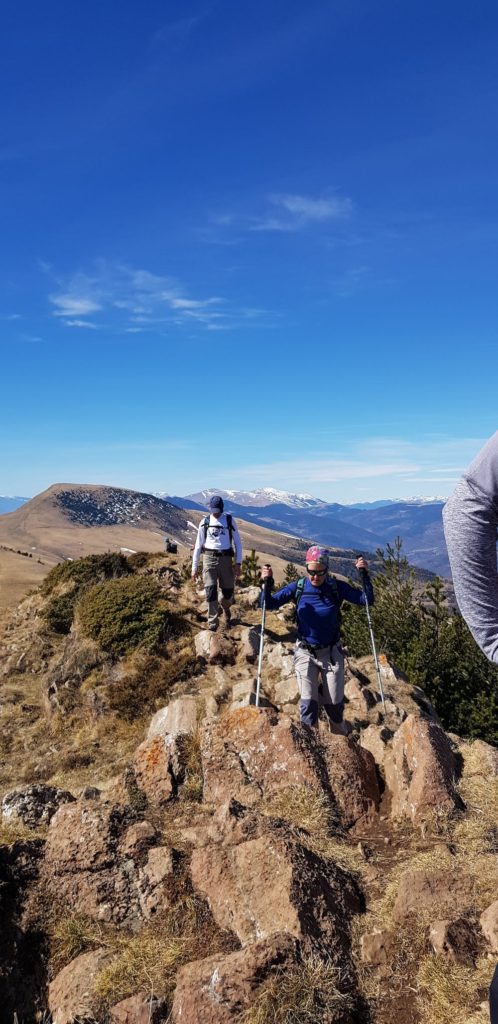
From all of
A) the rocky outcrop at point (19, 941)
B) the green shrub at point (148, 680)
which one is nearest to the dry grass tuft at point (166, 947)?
the rocky outcrop at point (19, 941)

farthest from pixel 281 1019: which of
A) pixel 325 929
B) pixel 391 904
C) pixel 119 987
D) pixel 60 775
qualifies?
pixel 60 775

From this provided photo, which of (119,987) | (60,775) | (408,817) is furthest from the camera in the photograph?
(60,775)

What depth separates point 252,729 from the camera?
8453mm

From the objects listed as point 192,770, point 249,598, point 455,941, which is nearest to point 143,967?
point 455,941

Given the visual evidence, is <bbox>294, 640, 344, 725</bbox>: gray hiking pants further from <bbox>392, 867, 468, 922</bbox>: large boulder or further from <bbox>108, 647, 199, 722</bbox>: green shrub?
<bbox>108, 647, 199, 722</bbox>: green shrub

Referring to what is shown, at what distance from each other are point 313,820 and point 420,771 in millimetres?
1561

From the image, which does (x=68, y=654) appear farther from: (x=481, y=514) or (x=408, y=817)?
(x=481, y=514)

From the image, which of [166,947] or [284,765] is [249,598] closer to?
[284,765]

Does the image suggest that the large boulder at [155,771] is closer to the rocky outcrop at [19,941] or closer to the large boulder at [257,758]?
the large boulder at [257,758]

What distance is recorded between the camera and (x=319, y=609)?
32.8 ft

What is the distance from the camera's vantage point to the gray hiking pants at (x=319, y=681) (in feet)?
32.0

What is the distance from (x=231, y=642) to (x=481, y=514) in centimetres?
1376

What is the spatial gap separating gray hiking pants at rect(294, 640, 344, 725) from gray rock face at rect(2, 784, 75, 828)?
3843 mm

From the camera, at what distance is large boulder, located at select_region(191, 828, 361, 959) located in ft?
17.3
